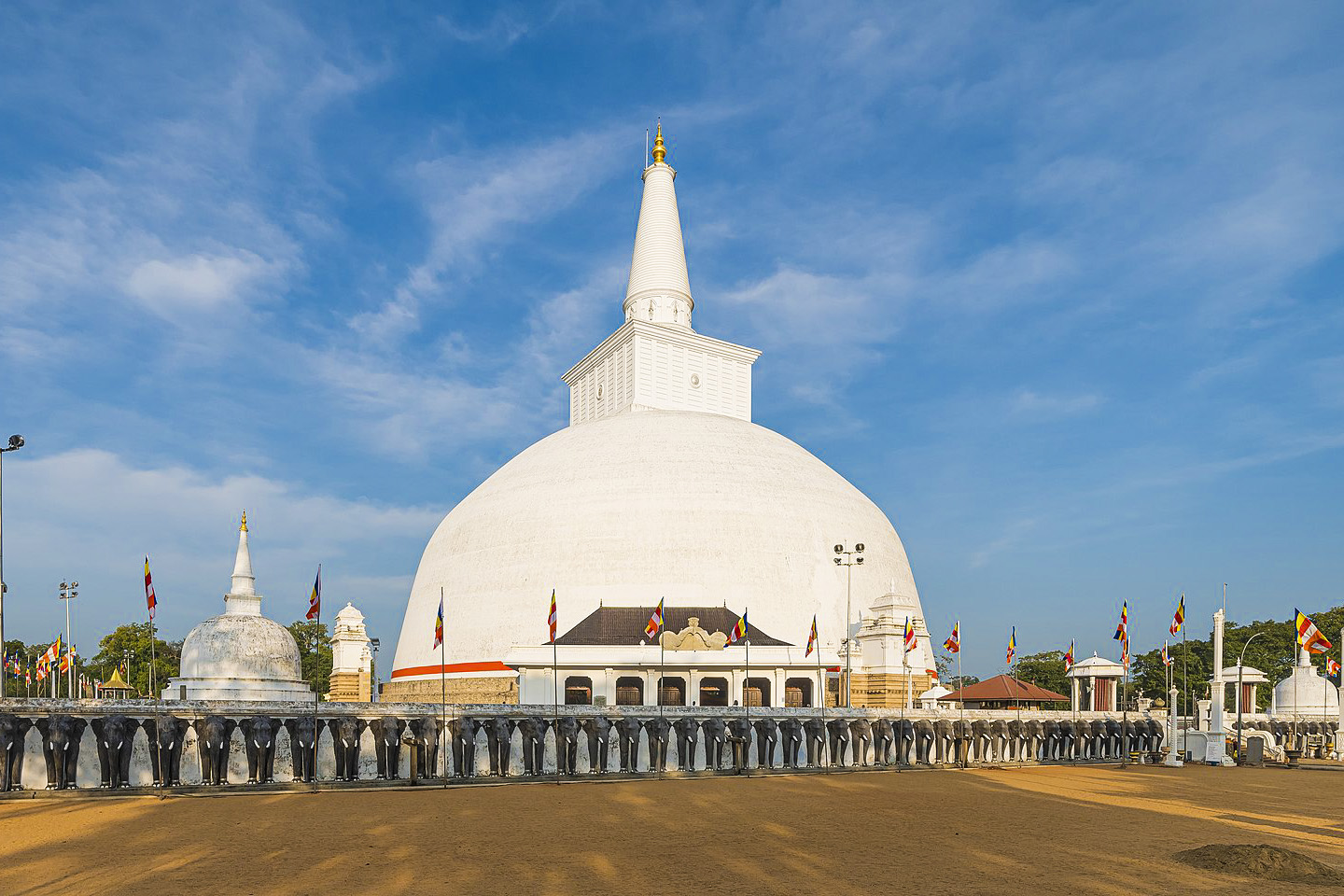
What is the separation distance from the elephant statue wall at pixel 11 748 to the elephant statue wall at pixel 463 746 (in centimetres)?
968

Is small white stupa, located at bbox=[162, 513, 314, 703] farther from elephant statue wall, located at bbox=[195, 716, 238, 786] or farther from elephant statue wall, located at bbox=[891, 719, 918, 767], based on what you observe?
elephant statue wall, located at bbox=[891, 719, 918, 767]

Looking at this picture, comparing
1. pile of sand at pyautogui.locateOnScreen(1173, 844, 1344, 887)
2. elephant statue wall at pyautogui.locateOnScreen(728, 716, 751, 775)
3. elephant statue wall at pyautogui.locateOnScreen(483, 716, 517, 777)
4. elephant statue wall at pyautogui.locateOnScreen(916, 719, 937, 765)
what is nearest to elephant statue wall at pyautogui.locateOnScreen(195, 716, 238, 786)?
elephant statue wall at pyautogui.locateOnScreen(483, 716, 517, 777)

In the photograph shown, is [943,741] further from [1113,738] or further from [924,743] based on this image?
[1113,738]

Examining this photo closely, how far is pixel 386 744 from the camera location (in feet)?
85.4

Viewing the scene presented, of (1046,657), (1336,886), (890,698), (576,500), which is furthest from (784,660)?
(1046,657)

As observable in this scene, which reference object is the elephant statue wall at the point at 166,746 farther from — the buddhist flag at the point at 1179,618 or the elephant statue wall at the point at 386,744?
the buddhist flag at the point at 1179,618

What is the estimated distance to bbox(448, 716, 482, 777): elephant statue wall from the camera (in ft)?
87.2

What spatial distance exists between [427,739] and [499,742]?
1921 millimetres

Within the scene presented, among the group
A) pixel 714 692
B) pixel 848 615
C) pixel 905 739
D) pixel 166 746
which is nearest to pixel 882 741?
pixel 905 739

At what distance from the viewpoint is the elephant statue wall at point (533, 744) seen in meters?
27.5

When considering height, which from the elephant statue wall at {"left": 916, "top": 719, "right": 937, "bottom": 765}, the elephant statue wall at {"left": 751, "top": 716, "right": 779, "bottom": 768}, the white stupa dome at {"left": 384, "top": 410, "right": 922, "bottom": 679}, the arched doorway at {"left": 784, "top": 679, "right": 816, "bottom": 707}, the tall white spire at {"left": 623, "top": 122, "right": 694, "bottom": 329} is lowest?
the arched doorway at {"left": 784, "top": 679, "right": 816, "bottom": 707}

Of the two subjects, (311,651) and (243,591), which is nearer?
(243,591)

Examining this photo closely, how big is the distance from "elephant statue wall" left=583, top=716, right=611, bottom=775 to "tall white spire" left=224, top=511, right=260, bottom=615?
21.0 meters

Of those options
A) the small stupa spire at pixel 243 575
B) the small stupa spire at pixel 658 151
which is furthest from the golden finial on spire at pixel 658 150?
the small stupa spire at pixel 243 575
